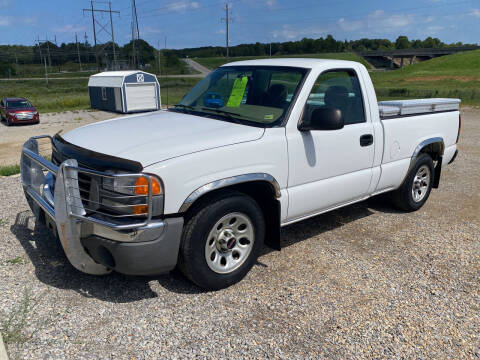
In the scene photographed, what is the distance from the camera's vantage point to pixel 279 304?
3.45 meters

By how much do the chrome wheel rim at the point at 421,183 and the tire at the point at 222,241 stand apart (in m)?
2.92

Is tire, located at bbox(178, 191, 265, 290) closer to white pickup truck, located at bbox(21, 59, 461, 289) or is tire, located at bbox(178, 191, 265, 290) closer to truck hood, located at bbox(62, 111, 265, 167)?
white pickup truck, located at bbox(21, 59, 461, 289)

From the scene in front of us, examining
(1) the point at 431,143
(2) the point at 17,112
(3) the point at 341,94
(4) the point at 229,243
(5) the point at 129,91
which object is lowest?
(2) the point at 17,112

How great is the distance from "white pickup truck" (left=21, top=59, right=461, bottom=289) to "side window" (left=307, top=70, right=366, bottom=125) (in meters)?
0.01

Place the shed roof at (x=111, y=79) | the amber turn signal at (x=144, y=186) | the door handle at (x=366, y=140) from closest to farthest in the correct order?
the amber turn signal at (x=144, y=186)
the door handle at (x=366, y=140)
the shed roof at (x=111, y=79)

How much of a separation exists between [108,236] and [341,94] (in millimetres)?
2792

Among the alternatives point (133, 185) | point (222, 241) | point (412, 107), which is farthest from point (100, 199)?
point (412, 107)

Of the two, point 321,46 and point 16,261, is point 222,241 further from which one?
point 321,46

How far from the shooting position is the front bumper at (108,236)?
2959 millimetres

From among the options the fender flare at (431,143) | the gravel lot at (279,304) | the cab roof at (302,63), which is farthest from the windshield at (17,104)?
the fender flare at (431,143)

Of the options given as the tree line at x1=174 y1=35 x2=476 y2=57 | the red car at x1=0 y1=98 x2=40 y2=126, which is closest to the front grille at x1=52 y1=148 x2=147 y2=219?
the red car at x1=0 y1=98 x2=40 y2=126

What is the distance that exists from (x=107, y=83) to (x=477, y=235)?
72.6 ft

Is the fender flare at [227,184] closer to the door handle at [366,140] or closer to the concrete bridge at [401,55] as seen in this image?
the door handle at [366,140]

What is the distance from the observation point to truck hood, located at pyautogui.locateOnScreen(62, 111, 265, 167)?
10.3 ft
